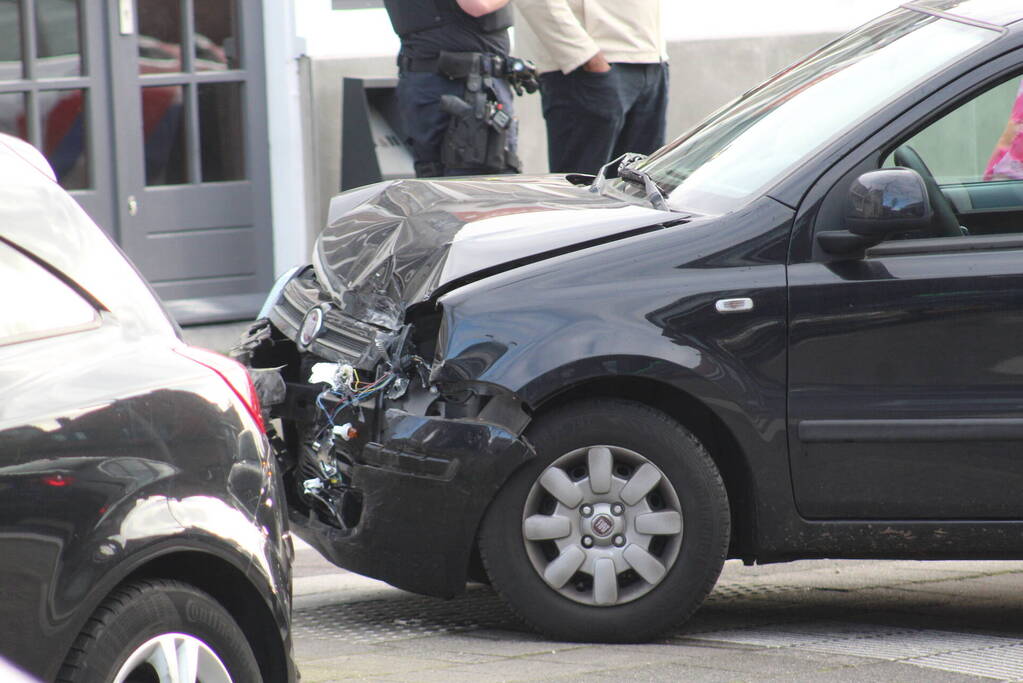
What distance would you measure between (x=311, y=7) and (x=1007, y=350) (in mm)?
6024

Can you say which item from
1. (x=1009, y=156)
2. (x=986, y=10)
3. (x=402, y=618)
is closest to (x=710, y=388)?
(x=1009, y=156)

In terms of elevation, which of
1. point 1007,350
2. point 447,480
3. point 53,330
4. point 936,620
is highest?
point 53,330

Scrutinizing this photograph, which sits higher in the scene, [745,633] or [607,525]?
[607,525]

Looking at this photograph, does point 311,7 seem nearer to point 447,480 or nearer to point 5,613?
point 447,480

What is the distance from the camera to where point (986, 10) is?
5.04 meters

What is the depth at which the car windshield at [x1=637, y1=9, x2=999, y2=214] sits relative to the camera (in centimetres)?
489

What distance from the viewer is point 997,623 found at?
202 inches

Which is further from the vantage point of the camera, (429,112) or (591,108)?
(591,108)

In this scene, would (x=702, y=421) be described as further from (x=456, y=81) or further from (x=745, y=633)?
(x=456, y=81)

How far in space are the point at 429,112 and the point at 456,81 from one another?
0.60 ft

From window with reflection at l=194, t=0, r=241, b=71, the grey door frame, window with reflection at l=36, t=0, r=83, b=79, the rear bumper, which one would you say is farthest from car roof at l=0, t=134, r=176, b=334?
window with reflection at l=194, t=0, r=241, b=71

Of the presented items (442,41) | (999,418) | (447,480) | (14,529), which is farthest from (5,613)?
(442,41)

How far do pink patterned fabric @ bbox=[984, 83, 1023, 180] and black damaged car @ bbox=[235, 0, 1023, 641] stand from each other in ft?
0.08

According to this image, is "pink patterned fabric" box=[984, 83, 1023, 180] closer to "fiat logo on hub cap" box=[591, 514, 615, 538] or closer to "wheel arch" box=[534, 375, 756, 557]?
"wheel arch" box=[534, 375, 756, 557]
